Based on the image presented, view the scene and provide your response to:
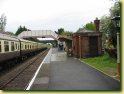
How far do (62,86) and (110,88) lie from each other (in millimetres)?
2359

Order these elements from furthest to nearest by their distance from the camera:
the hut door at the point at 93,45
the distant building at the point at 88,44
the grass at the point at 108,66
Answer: the hut door at the point at 93,45 → the distant building at the point at 88,44 → the grass at the point at 108,66

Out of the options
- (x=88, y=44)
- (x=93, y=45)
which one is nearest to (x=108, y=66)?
(x=88, y=44)

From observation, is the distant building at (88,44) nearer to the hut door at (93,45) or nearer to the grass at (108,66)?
the hut door at (93,45)

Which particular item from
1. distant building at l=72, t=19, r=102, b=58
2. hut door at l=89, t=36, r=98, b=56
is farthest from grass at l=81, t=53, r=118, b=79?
hut door at l=89, t=36, r=98, b=56

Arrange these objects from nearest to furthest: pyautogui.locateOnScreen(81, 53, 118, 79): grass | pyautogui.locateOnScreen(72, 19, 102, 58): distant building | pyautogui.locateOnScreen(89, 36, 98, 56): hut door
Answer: pyautogui.locateOnScreen(81, 53, 118, 79): grass < pyautogui.locateOnScreen(72, 19, 102, 58): distant building < pyautogui.locateOnScreen(89, 36, 98, 56): hut door

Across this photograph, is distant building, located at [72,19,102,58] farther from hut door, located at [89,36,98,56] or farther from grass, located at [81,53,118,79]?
grass, located at [81,53,118,79]

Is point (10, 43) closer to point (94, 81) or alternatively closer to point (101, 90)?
point (94, 81)

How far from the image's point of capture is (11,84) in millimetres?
17000

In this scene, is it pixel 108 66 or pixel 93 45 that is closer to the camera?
pixel 108 66

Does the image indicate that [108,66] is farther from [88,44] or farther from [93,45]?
[93,45]

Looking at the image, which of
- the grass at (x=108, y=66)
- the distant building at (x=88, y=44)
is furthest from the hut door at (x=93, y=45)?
the grass at (x=108, y=66)

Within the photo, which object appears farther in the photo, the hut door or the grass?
the hut door

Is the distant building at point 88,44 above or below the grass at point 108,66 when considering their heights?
above

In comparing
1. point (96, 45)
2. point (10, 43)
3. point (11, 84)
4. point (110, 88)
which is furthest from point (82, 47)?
point (110, 88)
